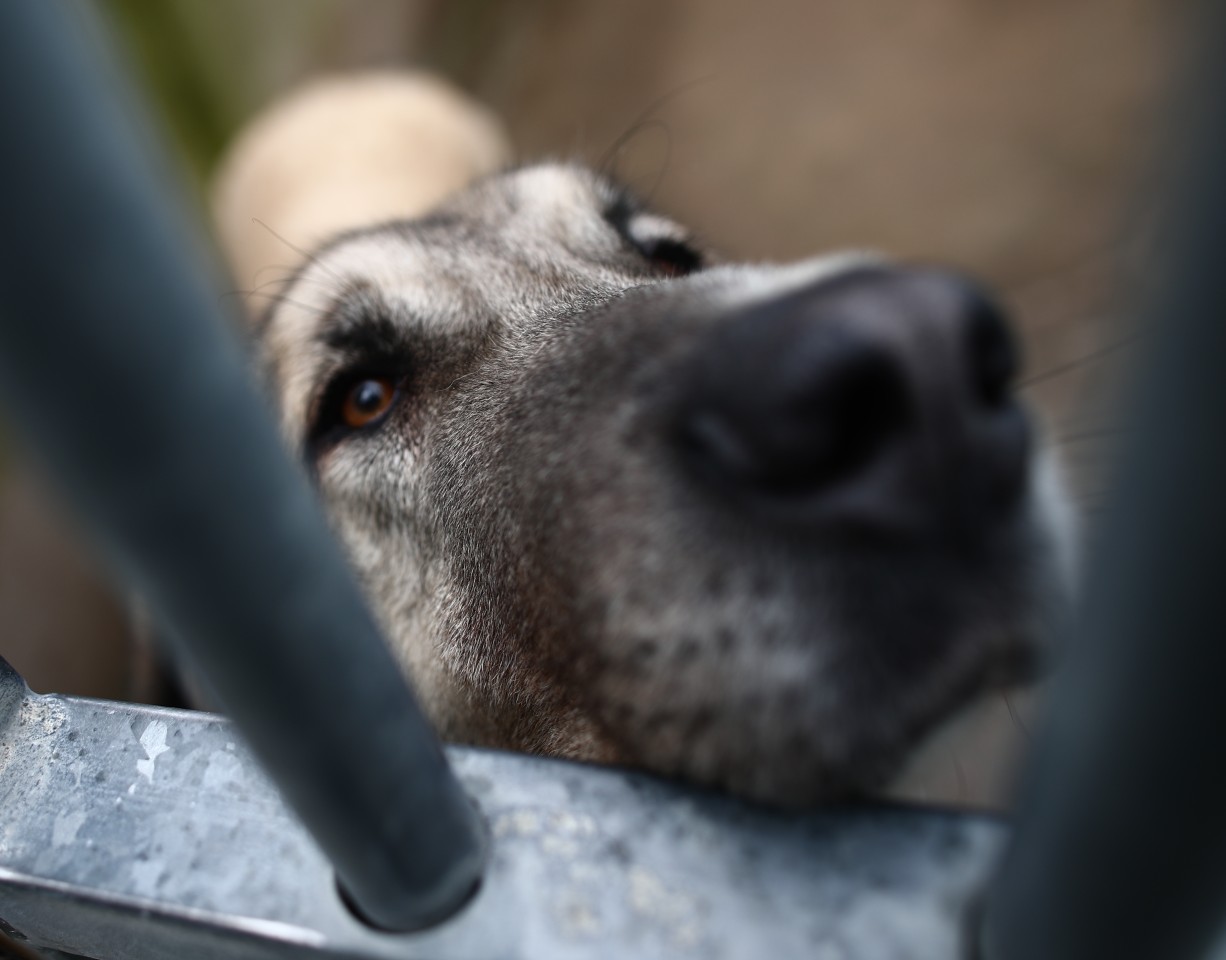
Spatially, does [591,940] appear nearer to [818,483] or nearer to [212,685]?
[212,685]

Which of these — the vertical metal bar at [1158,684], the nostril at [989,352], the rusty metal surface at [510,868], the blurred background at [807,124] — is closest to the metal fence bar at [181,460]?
the rusty metal surface at [510,868]

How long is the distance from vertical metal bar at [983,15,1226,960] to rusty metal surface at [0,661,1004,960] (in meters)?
0.16

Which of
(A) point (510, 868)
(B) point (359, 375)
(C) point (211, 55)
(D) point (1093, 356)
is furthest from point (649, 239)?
(C) point (211, 55)

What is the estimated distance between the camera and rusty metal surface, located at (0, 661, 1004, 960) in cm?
77

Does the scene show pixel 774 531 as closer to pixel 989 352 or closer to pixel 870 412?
pixel 870 412

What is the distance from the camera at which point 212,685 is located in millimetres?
667

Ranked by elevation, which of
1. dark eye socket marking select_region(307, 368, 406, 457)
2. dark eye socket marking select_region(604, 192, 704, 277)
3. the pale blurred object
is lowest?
the pale blurred object

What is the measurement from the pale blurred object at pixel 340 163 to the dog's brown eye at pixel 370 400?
2.31 meters

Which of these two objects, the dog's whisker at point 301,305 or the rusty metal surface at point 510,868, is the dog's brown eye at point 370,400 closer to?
the dog's whisker at point 301,305

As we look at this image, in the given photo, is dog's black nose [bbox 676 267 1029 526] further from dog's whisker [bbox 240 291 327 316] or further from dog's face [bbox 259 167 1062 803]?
dog's whisker [bbox 240 291 327 316]

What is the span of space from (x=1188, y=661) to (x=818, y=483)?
0.47m

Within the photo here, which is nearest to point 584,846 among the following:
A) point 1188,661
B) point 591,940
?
point 591,940

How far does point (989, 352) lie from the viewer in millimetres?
1053

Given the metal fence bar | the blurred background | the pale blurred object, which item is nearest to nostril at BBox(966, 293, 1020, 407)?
the metal fence bar
